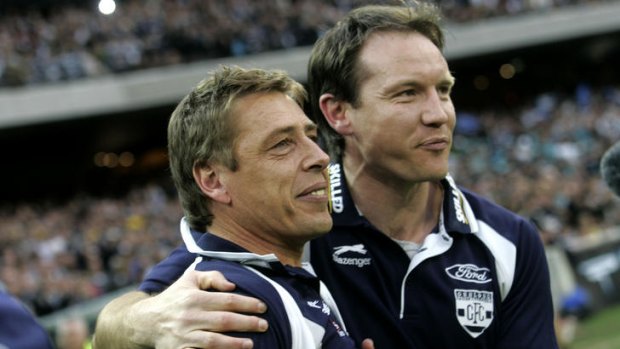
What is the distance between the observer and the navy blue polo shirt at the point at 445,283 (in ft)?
8.47

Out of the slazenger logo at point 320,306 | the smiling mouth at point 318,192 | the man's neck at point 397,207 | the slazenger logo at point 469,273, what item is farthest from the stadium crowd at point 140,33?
the slazenger logo at point 320,306

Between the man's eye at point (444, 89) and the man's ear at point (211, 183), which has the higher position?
the man's eye at point (444, 89)

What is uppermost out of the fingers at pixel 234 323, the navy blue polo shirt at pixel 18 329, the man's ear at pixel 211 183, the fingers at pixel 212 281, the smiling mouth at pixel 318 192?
the navy blue polo shirt at pixel 18 329

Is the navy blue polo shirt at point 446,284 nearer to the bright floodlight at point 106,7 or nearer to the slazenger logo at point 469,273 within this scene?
the slazenger logo at point 469,273

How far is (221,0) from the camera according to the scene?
22578 mm

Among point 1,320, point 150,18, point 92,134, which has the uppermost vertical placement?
point 1,320

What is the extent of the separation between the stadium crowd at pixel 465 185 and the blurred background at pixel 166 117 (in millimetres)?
38

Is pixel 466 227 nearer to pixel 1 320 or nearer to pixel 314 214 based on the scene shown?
pixel 314 214

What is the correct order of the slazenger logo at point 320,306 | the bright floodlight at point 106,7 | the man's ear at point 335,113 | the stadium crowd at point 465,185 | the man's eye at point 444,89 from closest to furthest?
the slazenger logo at point 320,306 < the man's eye at point 444,89 < the man's ear at point 335,113 < the stadium crowd at point 465,185 < the bright floodlight at point 106,7

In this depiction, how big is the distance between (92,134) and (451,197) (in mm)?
20243

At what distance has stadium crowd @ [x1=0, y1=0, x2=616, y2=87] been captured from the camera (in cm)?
1812

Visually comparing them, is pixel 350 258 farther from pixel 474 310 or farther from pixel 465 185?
pixel 465 185

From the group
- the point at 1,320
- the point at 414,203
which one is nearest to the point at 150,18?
the point at 414,203

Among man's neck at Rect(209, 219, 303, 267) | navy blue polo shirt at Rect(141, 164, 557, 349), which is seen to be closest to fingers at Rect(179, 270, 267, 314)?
man's neck at Rect(209, 219, 303, 267)
